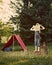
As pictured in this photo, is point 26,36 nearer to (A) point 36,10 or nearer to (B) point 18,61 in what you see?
(A) point 36,10

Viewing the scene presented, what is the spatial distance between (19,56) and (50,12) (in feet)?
24.9

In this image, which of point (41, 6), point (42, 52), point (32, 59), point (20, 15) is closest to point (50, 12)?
point (41, 6)

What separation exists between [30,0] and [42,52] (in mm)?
7291

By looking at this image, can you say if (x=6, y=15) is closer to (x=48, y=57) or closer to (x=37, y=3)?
(x=37, y=3)

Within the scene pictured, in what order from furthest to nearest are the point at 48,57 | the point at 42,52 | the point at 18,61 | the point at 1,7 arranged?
the point at 1,7 < the point at 42,52 < the point at 48,57 < the point at 18,61

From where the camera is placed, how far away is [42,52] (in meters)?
13.8

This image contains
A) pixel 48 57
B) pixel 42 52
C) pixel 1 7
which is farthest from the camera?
pixel 1 7

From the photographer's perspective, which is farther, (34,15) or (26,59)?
(34,15)

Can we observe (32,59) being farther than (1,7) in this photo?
No

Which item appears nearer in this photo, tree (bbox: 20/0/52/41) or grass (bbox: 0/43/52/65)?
grass (bbox: 0/43/52/65)

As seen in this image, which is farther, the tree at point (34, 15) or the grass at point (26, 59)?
the tree at point (34, 15)

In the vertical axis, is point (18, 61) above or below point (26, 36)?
above

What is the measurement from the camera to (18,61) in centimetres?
1177

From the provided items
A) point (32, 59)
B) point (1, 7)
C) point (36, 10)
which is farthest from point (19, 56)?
point (1, 7)
